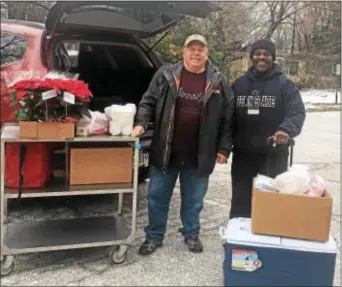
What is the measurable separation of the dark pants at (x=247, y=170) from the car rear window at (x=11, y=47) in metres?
2.05

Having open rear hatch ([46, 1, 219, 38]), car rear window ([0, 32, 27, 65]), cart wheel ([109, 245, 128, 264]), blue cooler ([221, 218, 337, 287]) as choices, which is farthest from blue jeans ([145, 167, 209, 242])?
car rear window ([0, 32, 27, 65])

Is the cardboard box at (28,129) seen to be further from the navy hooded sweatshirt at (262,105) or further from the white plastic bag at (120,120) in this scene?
the navy hooded sweatshirt at (262,105)

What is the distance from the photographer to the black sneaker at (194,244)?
11.4 ft

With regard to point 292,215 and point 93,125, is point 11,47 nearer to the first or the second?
point 93,125

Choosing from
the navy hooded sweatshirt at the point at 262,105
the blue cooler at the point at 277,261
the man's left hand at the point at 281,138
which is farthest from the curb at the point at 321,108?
the blue cooler at the point at 277,261

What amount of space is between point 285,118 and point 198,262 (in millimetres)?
1195

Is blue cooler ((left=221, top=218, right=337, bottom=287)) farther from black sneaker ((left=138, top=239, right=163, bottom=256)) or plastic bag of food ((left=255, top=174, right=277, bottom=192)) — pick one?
black sneaker ((left=138, top=239, right=163, bottom=256))

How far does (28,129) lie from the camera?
2.87 metres

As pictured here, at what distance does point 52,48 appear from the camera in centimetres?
411

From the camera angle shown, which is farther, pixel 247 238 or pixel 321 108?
pixel 321 108

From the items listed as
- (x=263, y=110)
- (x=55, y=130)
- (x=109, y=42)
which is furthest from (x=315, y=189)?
(x=109, y=42)

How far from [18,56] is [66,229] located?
A: 1.60 m

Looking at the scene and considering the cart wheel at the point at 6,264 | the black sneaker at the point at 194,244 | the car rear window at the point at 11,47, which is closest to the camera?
the cart wheel at the point at 6,264

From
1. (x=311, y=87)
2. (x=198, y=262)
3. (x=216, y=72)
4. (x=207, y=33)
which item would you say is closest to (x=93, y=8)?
(x=216, y=72)
